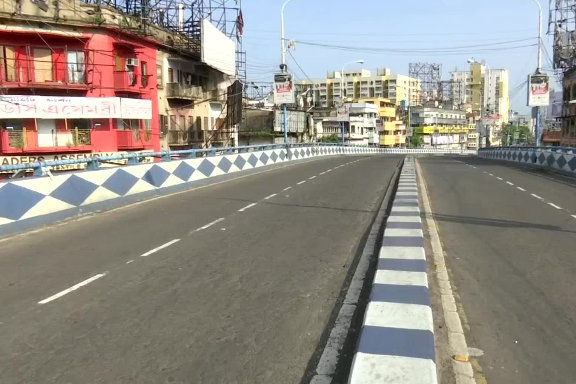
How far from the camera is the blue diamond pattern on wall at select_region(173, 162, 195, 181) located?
1799 centimetres

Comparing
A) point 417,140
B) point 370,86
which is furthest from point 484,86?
point 417,140

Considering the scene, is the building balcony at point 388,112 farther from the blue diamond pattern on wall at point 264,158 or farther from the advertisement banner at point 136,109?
the blue diamond pattern on wall at point 264,158

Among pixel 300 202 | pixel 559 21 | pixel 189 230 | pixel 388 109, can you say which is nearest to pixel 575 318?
pixel 189 230

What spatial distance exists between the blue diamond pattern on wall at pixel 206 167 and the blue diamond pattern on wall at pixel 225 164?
3.14ft

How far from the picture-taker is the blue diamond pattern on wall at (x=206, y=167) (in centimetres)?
2005

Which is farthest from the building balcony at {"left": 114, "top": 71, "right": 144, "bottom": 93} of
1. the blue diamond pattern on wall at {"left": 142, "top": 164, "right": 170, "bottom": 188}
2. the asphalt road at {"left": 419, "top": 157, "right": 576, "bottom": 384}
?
the asphalt road at {"left": 419, "top": 157, "right": 576, "bottom": 384}

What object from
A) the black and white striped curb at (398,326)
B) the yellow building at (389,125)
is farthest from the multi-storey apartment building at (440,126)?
the black and white striped curb at (398,326)

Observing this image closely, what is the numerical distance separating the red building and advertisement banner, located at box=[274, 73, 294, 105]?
31.2 feet

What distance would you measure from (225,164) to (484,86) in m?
181

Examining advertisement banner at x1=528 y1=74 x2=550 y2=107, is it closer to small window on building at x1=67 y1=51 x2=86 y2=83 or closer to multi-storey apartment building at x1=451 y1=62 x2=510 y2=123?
small window on building at x1=67 y1=51 x2=86 y2=83

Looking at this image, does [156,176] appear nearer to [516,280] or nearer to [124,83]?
[516,280]

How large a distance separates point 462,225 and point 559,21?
5178 cm

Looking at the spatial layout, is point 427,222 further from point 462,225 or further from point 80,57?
point 80,57

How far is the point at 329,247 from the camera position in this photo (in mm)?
8773
